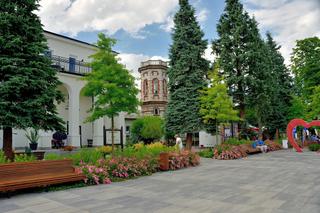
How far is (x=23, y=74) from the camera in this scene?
11.6m

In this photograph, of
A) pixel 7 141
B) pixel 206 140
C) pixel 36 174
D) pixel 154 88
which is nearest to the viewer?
pixel 36 174

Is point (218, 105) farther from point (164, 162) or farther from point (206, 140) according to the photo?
point (206, 140)

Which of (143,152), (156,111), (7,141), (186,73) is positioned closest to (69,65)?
(186,73)

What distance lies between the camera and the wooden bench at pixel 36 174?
7.83 meters

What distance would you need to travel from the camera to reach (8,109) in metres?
11.2

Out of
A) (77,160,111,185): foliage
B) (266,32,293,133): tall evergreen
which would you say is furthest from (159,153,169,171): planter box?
(266,32,293,133): tall evergreen

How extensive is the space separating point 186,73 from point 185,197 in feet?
59.1

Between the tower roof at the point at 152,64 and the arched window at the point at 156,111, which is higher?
the tower roof at the point at 152,64

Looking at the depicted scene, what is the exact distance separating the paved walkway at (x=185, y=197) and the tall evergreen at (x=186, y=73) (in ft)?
42.9

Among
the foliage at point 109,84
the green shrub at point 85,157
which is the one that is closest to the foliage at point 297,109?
the foliage at point 109,84

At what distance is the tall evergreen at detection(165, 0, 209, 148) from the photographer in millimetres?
23703

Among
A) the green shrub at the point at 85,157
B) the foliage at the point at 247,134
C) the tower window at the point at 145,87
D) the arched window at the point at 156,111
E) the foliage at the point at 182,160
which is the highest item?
the tower window at the point at 145,87

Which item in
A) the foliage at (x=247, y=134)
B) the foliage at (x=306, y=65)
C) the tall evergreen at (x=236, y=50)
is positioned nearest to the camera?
the tall evergreen at (x=236, y=50)

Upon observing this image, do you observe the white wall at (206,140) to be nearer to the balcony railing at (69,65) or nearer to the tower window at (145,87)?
the balcony railing at (69,65)
